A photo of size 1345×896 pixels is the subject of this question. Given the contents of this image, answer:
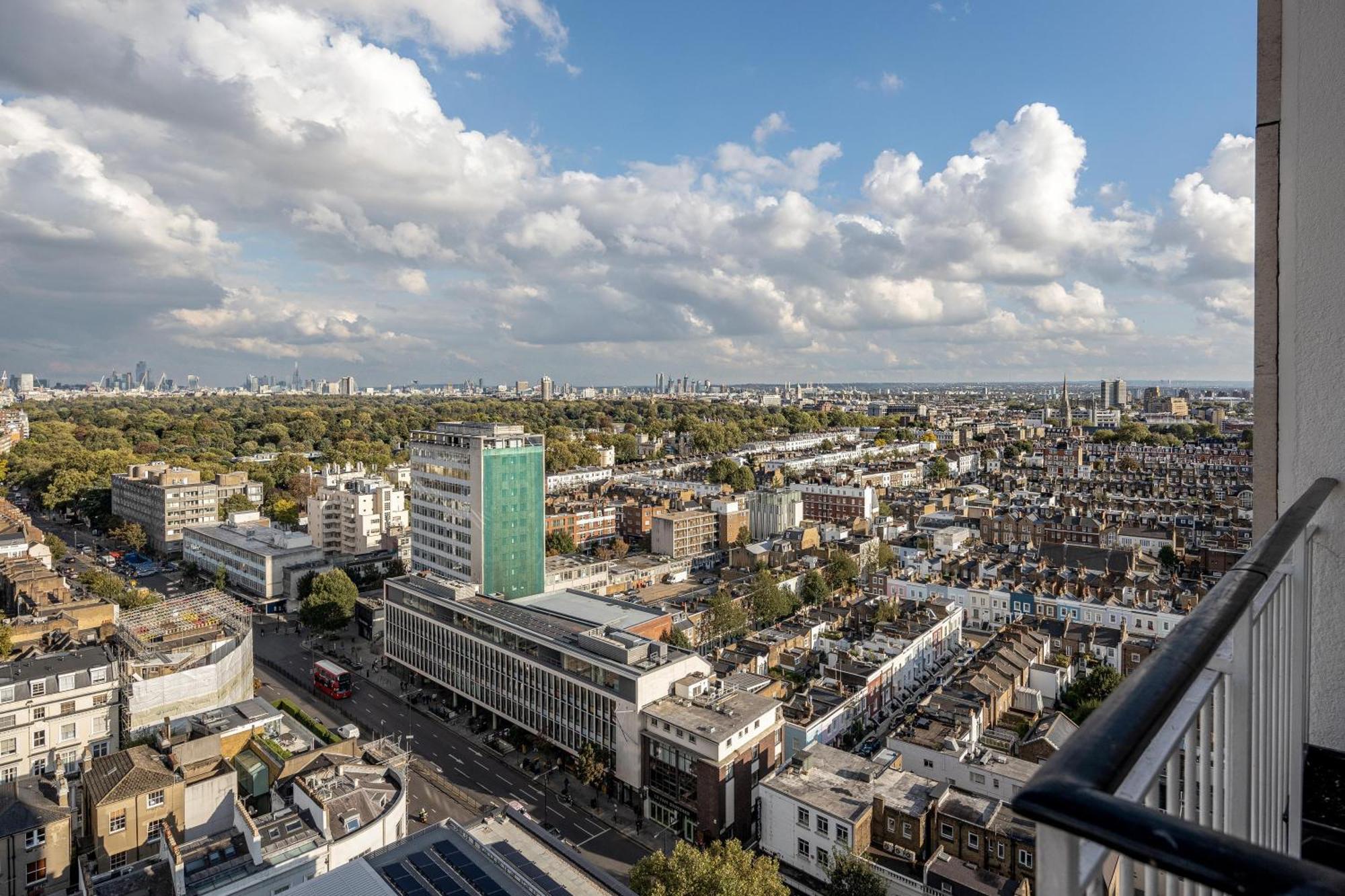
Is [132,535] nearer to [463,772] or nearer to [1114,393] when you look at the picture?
[463,772]

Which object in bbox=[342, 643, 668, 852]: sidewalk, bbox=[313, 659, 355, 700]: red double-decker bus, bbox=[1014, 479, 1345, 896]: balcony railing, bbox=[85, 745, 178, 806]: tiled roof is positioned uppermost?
bbox=[1014, 479, 1345, 896]: balcony railing

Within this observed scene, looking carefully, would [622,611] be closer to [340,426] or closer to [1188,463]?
[1188,463]

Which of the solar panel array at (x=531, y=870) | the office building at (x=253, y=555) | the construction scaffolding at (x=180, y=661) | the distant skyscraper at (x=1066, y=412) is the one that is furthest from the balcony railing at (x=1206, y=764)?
the distant skyscraper at (x=1066, y=412)

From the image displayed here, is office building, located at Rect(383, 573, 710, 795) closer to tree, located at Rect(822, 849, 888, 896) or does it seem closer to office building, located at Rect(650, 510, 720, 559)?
tree, located at Rect(822, 849, 888, 896)

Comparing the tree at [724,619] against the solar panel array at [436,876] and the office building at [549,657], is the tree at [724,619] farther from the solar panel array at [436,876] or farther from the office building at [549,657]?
the solar panel array at [436,876]

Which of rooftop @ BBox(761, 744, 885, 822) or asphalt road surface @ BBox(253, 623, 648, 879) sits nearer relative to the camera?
rooftop @ BBox(761, 744, 885, 822)

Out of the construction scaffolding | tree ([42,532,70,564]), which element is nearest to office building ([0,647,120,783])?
the construction scaffolding

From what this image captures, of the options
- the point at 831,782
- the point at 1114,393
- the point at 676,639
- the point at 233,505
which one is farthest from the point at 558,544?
the point at 1114,393
